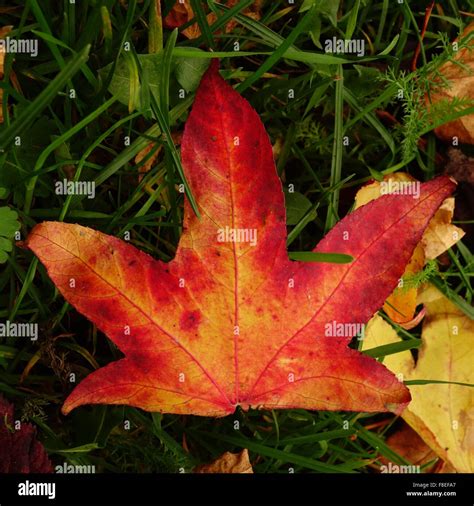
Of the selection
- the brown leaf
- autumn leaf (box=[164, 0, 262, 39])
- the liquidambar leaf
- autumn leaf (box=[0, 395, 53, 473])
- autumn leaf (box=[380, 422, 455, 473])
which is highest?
autumn leaf (box=[164, 0, 262, 39])

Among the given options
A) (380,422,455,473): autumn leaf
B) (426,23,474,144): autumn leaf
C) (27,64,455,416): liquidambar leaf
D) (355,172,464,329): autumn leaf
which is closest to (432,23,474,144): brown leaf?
(426,23,474,144): autumn leaf

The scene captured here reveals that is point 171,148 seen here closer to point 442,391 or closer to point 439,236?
point 439,236

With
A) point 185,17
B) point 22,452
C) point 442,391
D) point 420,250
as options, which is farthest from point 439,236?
point 22,452

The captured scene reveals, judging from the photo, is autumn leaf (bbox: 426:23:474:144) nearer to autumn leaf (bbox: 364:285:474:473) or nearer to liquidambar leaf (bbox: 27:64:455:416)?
liquidambar leaf (bbox: 27:64:455:416)

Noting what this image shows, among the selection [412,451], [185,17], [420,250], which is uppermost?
[185,17]

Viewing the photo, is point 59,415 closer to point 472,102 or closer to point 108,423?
point 108,423

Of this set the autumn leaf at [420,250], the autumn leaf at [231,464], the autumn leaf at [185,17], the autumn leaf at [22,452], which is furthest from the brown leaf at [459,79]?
the autumn leaf at [22,452]

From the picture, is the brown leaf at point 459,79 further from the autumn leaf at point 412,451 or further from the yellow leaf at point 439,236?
the autumn leaf at point 412,451
